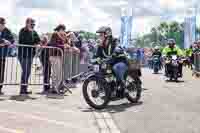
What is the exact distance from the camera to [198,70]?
76.4ft

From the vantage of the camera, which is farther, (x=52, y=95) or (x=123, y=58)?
(x=52, y=95)

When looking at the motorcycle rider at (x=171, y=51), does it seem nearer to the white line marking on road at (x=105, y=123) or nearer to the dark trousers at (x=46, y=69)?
the dark trousers at (x=46, y=69)

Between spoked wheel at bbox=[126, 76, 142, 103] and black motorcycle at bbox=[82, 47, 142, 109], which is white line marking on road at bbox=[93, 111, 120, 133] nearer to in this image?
black motorcycle at bbox=[82, 47, 142, 109]

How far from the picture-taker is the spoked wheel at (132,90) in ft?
35.5

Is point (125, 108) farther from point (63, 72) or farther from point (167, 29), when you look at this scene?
point (167, 29)

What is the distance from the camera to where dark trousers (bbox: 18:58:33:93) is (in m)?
11.7

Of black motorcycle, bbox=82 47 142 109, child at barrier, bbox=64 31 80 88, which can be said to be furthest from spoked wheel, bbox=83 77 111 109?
child at barrier, bbox=64 31 80 88

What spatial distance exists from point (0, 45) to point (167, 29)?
113263 mm

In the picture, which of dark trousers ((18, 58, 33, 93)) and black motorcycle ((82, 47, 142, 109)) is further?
dark trousers ((18, 58, 33, 93))

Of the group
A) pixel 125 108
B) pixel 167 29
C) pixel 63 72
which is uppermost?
pixel 167 29

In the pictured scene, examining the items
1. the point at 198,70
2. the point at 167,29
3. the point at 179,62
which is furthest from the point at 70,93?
the point at 167,29

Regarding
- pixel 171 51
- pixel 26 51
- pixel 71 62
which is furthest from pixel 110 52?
pixel 171 51

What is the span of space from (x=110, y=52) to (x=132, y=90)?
1.19 meters

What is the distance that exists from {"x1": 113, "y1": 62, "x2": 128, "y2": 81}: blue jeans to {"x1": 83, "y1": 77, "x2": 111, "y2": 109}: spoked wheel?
1.98ft
